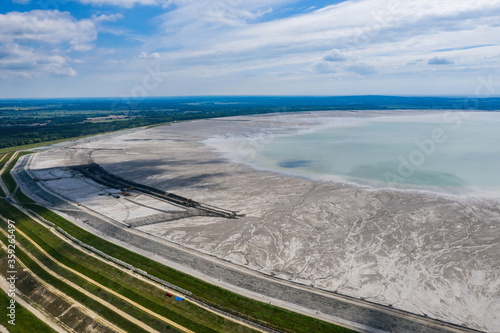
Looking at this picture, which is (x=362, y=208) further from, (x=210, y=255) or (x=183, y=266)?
(x=183, y=266)

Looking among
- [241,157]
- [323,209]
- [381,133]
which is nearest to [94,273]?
[323,209]

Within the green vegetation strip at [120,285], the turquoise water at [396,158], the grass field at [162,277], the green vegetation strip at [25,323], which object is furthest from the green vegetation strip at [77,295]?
the turquoise water at [396,158]

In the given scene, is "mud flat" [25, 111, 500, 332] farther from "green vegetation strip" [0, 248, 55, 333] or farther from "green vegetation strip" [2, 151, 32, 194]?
"green vegetation strip" [0, 248, 55, 333]

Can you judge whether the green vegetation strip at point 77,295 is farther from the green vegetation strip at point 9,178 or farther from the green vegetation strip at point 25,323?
the green vegetation strip at point 9,178

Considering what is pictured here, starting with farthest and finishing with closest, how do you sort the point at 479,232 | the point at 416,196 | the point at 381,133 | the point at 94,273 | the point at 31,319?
the point at 381,133
the point at 416,196
the point at 479,232
the point at 94,273
the point at 31,319

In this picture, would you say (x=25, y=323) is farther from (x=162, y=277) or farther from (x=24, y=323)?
Answer: (x=162, y=277)

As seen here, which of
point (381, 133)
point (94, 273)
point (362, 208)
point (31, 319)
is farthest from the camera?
point (381, 133)

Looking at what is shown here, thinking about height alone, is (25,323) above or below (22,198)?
below

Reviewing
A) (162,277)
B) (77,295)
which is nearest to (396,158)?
(162,277)
